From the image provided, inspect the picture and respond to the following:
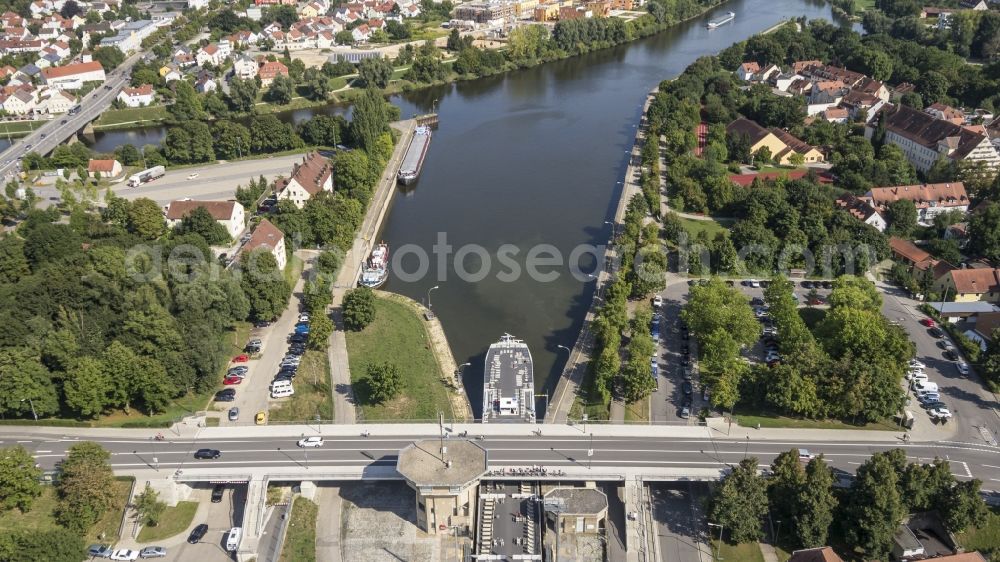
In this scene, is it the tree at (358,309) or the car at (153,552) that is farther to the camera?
the tree at (358,309)

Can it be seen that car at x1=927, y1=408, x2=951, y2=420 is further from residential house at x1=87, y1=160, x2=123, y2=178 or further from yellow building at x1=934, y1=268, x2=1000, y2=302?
residential house at x1=87, y1=160, x2=123, y2=178

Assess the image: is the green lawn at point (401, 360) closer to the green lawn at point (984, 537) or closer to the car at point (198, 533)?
the car at point (198, 533)

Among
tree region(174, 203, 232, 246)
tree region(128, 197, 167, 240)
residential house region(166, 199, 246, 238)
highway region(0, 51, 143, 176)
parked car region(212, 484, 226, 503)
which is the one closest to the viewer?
parked car region(212, 484, 226, 503)

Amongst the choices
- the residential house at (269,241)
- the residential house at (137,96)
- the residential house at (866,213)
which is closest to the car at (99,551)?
the residential house at (269,241)

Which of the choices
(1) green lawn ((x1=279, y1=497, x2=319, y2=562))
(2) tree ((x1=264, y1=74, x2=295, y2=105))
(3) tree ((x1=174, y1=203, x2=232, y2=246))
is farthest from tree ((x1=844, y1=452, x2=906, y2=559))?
(2) tree ((x1=264, y1=74, x2=295, y2=105))

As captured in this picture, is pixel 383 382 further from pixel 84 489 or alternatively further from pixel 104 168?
pixel 104 168

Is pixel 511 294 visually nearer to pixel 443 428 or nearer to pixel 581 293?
pixel 581 293
